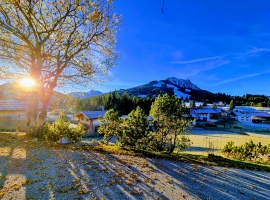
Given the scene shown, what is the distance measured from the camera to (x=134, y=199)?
4.39m

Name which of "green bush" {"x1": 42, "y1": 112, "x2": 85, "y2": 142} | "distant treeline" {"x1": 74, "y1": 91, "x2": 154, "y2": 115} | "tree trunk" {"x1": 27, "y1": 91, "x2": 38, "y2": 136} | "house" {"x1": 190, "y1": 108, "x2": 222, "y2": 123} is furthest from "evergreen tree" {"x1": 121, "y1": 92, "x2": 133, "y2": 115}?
"tree trunk" {"x1": 27, "y1": 91, "x2": 38, "y2": 136}

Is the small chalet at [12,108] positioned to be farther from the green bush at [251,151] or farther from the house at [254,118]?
the house at [254,118]

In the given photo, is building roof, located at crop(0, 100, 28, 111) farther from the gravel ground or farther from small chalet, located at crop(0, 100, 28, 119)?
the gravel ground

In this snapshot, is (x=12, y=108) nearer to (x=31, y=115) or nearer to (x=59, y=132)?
(x=31, y=115)

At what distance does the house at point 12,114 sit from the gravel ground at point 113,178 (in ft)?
46.4

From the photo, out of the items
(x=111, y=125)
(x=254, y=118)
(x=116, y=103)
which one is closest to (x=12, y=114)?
(x=111, y=125)

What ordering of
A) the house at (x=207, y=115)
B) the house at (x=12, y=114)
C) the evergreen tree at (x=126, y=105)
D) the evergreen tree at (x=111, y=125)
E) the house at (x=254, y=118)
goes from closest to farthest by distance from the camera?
the evergreen tree at (x=111, y=125)
the house at (x=12, y=114)
the house at (x=254, y=118)
the house at (x=207, y=115)
the evergreen tree at (x=126, y=105)

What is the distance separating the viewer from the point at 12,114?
806 inches

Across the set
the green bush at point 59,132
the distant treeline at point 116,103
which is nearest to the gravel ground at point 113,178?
the green bush at point 59,132

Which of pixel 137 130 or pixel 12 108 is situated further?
pixel 12 108

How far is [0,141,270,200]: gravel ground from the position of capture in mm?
4543

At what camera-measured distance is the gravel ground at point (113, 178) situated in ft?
14.9

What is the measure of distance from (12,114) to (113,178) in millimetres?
20860

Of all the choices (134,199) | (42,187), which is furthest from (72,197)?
(134,199)
